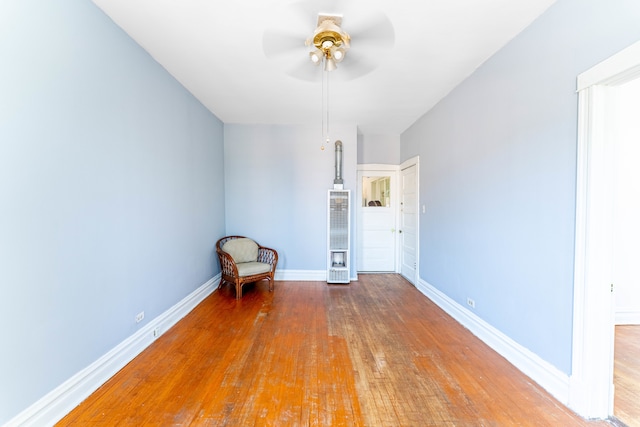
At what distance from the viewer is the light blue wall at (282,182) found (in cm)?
448

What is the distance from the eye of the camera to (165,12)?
191 cm

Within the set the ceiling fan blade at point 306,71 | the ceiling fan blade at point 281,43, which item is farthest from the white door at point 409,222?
the ceiling fan blade at point 281,43

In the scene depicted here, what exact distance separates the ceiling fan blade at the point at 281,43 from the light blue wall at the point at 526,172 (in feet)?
5.87

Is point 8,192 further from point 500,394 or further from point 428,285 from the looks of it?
point 428,285

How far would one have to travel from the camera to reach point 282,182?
14.8 ft

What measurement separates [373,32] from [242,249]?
132 inches

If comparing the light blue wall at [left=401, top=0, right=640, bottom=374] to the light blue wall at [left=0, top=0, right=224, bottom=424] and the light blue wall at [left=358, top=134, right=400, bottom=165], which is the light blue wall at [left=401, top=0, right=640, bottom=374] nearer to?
the light blue wall at [left=358, top=134, right=400, bottom=165]

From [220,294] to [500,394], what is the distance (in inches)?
133

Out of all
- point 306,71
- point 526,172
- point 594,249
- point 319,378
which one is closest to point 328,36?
point 306,71

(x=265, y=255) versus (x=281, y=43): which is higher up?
(x=281, y=43)

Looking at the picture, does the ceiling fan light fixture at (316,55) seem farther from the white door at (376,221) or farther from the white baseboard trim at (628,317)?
the white baseboard trim at (628,317)

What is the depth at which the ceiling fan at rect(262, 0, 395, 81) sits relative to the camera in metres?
1.86

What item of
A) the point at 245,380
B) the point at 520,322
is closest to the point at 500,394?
the point at 520,322

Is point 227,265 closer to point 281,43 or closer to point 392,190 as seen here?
point 281,43
